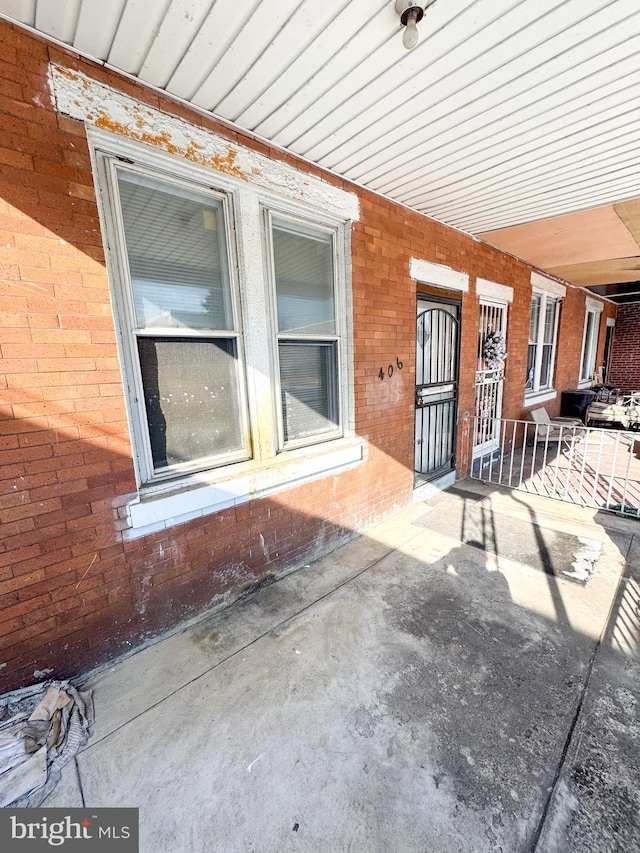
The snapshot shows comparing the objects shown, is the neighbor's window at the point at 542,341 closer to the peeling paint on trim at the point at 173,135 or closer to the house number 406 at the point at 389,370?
the house number 406 at the point at 389,370

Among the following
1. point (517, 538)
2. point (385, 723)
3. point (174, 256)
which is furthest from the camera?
point (517, 538)

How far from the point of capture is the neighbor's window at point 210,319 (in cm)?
206

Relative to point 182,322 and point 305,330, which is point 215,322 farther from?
point 305,330

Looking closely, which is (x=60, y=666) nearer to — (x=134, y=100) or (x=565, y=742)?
(x=565, y=742)

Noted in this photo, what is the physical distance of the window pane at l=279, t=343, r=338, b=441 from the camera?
9.32 feet

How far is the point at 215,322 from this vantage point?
93.4 inches

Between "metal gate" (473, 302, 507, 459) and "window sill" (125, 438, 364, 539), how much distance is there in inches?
110

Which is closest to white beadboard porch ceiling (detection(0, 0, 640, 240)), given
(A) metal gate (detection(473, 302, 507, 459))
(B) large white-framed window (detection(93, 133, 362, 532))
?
(B) large white-framed window (detection(93, 133, 362, 532))

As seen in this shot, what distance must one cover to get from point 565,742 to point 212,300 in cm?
304

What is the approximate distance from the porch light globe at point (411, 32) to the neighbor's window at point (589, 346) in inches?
373

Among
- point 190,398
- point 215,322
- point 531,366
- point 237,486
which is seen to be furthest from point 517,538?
point 531,366

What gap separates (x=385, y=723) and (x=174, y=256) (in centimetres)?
283

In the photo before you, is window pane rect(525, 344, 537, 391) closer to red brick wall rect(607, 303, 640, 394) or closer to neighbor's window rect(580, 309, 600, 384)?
neighbor's window rect(580, 309, 600, 384)

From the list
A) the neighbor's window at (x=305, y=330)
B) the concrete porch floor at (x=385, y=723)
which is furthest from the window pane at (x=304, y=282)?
the concrete porch floor at (x=385, y=723)
